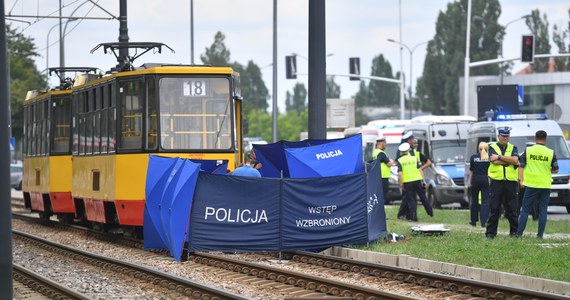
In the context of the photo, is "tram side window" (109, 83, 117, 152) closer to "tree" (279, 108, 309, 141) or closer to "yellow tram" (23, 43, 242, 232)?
"yellow tram" (23, 43, 242, 232)

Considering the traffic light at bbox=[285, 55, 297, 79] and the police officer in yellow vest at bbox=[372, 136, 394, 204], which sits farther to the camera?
the traffic light at bbox=[285, 55, 297, 79]

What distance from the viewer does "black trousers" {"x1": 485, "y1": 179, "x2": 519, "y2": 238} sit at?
21266 millimetres

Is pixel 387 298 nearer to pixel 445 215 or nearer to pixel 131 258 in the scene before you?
pixel 131 258

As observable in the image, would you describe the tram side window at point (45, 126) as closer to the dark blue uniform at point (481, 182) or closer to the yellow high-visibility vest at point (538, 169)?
the dark blue uniform at point (481, 182)

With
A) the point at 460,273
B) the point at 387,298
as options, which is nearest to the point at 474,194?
the point at 460,273

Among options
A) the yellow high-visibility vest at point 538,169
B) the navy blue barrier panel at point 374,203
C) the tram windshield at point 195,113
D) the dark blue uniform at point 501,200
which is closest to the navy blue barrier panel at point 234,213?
the navy blue barrier panel at point 374,203

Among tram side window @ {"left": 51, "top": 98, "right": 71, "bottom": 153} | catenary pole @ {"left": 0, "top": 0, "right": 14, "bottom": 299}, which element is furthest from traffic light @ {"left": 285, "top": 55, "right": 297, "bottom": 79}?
catenary pole @ {"left": 0, "top": 0, "right": 14, "bottom": 299}

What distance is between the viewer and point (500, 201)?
842 inches

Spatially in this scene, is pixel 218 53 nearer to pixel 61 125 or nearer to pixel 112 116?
pixel 61 125

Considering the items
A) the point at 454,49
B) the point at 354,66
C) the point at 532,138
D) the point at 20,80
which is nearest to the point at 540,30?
the point at 454,49

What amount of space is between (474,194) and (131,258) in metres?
8.15

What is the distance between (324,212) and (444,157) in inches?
768

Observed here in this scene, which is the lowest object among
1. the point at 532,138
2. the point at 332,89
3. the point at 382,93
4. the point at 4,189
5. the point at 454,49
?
the point at 4,189

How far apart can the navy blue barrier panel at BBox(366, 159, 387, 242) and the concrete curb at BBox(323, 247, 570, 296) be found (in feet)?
2.74
